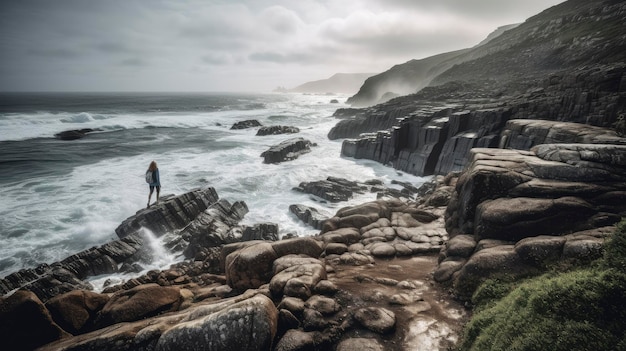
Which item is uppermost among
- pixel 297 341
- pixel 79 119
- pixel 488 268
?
pixel 79 119

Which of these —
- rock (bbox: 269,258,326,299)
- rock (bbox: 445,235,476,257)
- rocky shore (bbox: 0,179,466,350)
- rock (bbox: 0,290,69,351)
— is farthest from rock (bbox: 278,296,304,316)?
rock (bbox: 0,290,69,351)

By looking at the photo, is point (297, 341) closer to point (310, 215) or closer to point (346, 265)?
point (346, 265)

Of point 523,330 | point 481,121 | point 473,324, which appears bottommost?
point 473,324

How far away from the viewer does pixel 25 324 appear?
757 centimetres

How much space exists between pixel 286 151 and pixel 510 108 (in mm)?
25949

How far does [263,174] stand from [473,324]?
26.7m

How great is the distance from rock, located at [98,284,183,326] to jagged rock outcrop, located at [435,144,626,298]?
8940 millimetres

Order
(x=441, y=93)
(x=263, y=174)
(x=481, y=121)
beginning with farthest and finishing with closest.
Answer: (x=441, y=93) < (x=263, y=174) < (x=481, y=121)

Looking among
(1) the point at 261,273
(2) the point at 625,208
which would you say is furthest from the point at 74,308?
(2) the point at 625,208

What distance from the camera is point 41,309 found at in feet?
25.4

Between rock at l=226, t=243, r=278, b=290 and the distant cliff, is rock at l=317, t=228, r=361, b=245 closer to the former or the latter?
rock at l=226, t=243, r=278, b=290

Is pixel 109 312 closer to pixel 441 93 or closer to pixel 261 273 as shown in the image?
pixel 261 273

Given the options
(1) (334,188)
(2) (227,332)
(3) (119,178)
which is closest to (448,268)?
(2) (227,332)

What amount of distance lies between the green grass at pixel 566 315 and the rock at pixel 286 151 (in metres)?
31.8
